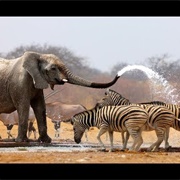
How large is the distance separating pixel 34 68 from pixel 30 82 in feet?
0.98

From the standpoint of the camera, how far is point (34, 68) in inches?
465

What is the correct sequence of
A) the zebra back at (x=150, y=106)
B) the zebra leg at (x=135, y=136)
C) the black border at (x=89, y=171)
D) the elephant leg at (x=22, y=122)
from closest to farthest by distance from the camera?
the black border at (x=89, y=171) < the zebra leg at (x=135, y=136) < the zebra back at (x=150, y=106) < the elephant leg at (x=22, y=122)

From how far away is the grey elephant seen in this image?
11.7 metres

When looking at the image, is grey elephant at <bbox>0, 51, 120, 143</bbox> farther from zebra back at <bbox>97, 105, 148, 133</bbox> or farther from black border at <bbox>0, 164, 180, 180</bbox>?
black border at <bbox>0, 164, 180, 180</bbox>

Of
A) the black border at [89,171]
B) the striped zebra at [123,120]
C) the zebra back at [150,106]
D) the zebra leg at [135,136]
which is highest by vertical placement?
the zebra back at [150,106]

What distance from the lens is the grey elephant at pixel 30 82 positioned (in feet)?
38.2

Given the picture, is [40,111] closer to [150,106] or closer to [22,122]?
[22,122]

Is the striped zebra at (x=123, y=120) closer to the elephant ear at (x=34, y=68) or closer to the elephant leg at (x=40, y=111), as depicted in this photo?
the elephant ear at (x=34, y=68)

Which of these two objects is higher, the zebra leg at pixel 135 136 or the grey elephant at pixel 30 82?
the grey elephant at pixel 30 82

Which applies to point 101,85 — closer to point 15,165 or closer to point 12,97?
point 12,97

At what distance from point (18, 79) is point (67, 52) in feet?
65.4

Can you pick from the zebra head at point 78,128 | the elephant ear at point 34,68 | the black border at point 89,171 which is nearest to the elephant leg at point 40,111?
the elephant ear at point 34,68

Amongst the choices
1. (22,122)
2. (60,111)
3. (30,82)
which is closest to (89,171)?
(22,122)

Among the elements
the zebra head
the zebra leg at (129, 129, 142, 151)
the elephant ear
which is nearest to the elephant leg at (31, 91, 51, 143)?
the elephant ear
